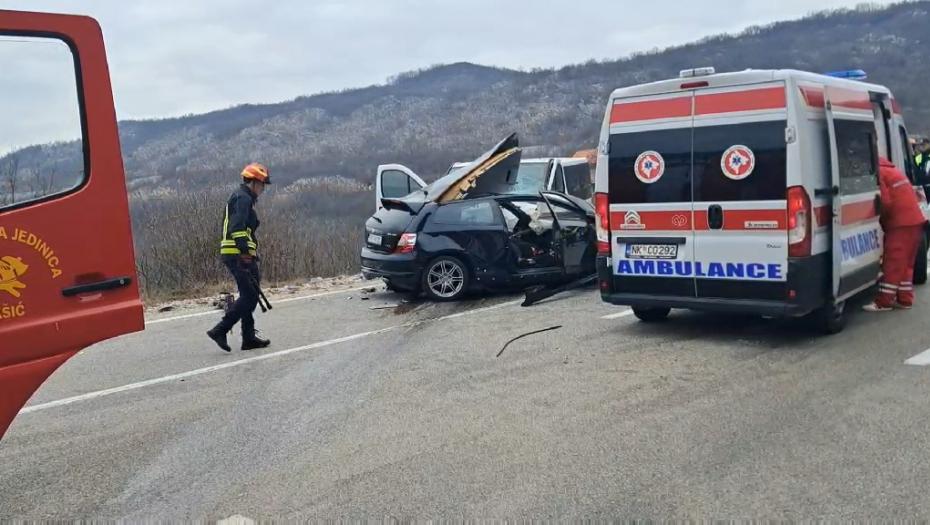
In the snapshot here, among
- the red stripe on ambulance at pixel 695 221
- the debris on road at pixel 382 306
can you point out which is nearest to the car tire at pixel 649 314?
the red stripe on ambulance at pixel 695 221

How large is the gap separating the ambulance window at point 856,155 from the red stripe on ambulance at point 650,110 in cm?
133

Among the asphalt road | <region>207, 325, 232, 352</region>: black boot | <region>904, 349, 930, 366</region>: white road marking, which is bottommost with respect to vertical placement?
<region>904, 349, 930, 366</region>: white road marking

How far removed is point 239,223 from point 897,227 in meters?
6.59

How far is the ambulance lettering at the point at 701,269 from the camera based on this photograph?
7242 mm

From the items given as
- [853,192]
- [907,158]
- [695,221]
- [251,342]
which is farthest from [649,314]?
[251,342]

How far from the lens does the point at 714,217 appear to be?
7449 mm

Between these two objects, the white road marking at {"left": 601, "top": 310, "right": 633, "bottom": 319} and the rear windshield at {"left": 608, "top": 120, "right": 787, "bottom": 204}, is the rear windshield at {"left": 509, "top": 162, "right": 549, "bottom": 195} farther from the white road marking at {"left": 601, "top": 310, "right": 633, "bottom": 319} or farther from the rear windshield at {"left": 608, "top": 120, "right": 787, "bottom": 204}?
the rear windshield at {"left": 608, "top": 120, "right": 787, "bottom": 204}

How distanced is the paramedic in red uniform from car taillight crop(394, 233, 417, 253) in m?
5.31

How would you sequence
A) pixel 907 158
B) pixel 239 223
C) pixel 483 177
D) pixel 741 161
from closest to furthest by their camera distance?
pixel 741 161
pixel 239 223
pixel 907 158
pixel 483 177

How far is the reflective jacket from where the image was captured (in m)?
7.99

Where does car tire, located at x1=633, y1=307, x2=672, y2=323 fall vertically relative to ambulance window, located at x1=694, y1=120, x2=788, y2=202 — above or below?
below

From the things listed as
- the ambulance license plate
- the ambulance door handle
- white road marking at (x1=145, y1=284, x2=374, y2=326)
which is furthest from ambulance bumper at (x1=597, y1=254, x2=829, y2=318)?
white road marking at (x1=145, y1=284, x2=374, y2=326)

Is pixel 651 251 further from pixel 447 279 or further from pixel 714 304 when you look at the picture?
pixel 447 279

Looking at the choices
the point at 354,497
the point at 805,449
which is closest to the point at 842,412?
the point at 805,449
